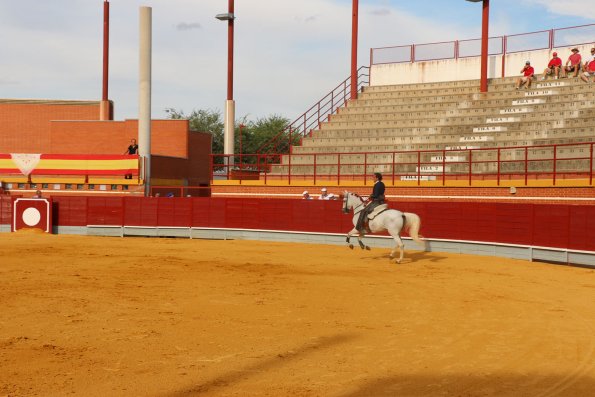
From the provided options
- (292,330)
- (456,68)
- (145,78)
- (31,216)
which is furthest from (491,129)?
(292,330)

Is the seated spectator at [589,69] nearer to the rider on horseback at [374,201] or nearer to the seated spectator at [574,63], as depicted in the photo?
the seated spectator at [574,63]

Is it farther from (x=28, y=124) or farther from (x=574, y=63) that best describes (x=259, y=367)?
(x=28, y=124)

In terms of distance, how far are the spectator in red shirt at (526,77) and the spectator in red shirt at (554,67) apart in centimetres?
55

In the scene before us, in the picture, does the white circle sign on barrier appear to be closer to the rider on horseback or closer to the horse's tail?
the rider on horseback

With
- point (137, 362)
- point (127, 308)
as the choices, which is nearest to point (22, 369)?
point (137, 362)

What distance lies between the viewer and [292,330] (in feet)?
27.6

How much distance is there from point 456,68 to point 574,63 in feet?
18.6

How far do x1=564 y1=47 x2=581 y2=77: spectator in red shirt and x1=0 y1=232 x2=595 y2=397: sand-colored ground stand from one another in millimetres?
16428

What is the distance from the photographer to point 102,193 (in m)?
29.2

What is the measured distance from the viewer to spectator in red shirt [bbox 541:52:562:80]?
99.8 ft

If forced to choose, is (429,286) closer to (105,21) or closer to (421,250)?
(421,250)

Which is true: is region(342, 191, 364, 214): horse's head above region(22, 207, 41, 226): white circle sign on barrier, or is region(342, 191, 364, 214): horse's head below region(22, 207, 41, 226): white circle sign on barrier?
above

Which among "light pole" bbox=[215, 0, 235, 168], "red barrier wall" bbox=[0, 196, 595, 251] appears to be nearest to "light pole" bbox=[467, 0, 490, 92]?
"light pole" bbox=[215, 0, 235, 168]

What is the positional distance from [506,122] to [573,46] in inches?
239
